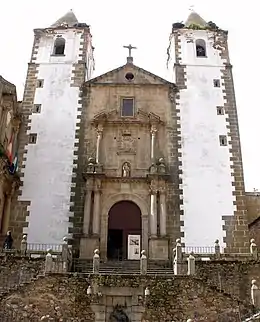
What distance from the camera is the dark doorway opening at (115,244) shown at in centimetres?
2082

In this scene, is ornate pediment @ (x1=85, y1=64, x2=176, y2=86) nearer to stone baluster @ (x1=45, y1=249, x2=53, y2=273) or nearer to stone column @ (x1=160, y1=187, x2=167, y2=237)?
stone column @ (x1=160, y1=187, x2=167, y2=237)

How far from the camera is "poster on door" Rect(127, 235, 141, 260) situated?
67.1 feet

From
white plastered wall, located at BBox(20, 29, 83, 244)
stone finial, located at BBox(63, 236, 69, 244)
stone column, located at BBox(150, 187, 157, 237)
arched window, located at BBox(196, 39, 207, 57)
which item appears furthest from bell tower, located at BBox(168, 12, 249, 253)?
white plastered wall, located at BBox(20, 29, 83, 244)

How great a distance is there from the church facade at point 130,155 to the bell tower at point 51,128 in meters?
0.05

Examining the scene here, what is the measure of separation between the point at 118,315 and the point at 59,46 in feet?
51.7

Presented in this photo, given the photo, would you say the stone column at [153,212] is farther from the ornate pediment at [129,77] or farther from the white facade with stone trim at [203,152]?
the ornate pediment at [129,77]

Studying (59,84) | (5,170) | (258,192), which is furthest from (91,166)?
(258,192)

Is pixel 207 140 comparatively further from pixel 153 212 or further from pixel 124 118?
pixel 153 212

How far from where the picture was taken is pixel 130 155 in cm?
2242

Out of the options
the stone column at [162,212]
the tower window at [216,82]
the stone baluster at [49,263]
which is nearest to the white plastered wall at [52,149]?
the stone baluster at [49,263]

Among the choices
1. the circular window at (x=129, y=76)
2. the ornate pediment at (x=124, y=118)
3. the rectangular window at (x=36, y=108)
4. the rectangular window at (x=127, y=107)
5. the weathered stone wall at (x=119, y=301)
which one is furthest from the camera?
the circular window at (x=129, y=76)

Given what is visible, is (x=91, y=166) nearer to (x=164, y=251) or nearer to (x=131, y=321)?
(x=164, y=251)

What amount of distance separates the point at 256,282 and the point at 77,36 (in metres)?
15.7

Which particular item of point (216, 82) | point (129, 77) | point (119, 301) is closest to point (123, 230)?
point (119, 301)
